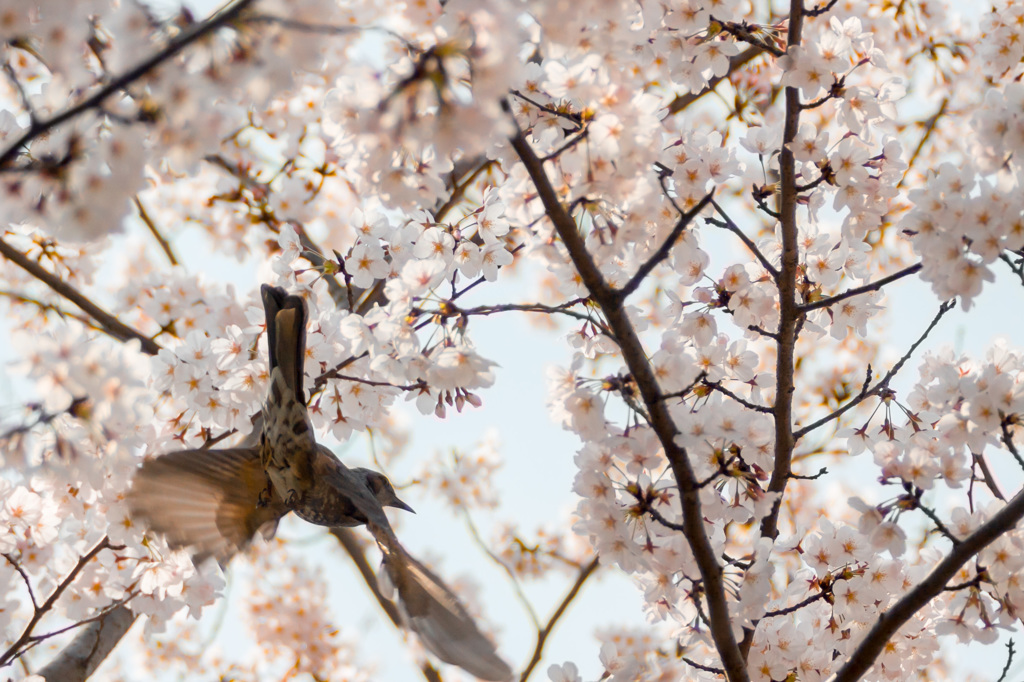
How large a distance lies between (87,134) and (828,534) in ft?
8.11

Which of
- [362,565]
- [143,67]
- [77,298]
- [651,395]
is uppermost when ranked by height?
[77,298]

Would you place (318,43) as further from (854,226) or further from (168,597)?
(168,597)

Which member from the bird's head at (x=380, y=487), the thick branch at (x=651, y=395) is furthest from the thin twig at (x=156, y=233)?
the thick branch at (x=651, y=395)

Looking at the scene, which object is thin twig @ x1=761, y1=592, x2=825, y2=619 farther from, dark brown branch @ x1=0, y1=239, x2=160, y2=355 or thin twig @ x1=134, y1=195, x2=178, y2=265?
thin twig @ x1=134, y1=195, x2=178, y2=265

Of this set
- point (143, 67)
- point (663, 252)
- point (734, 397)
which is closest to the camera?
point (143, 67)

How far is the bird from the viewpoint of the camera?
251 cm

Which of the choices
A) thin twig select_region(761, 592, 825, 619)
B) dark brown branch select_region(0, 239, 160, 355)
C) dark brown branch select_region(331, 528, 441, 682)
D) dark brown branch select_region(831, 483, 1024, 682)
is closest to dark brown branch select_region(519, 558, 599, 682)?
dark brown branch select_region(331, 528, 441, 682)

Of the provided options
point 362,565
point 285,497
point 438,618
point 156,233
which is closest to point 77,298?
point 156,233

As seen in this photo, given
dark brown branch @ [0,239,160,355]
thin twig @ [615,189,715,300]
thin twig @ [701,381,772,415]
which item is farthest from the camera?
dark brown branch @ [0,239,160,355]

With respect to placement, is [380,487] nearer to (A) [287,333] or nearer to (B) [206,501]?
(B) [206,501]

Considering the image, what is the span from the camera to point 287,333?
268cm

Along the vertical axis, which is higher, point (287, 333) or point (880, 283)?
point (880, 283)

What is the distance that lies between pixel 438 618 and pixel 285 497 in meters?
1.00

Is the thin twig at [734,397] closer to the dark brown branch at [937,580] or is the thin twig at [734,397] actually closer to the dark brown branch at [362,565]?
the dark brown branch at [937,580]
